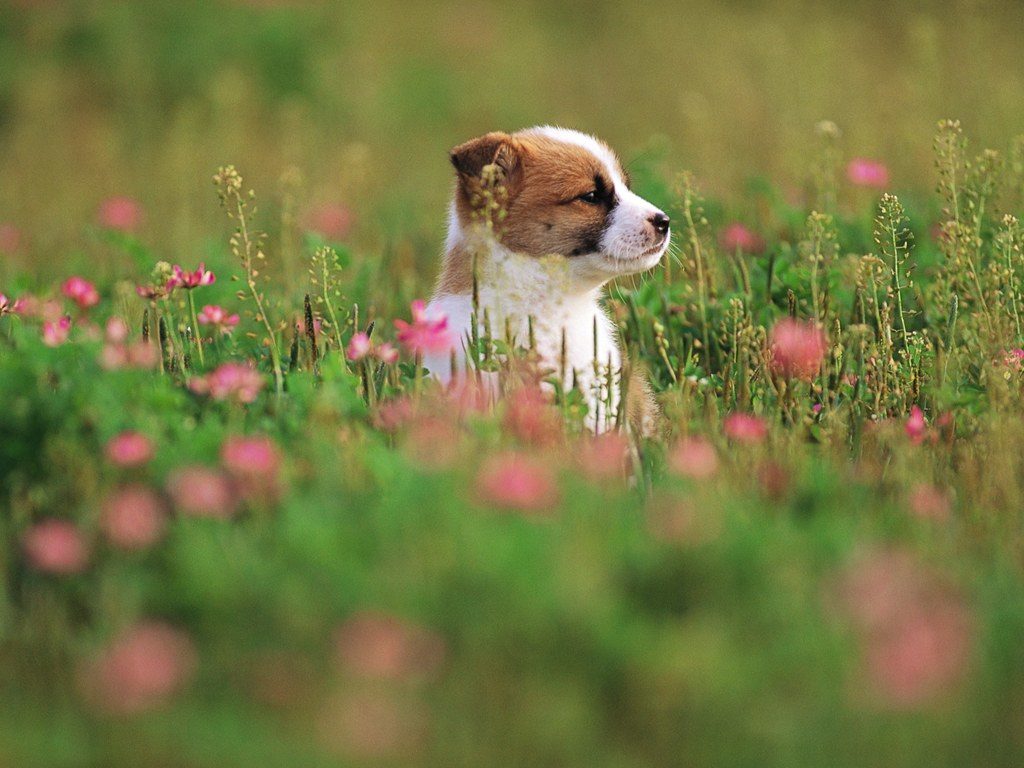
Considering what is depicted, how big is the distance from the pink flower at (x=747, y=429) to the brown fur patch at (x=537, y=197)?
1.16 meters

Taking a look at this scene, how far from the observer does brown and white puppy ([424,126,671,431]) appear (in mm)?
4195

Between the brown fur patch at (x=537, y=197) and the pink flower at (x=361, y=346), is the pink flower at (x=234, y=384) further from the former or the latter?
the brown fur patch at (x=537, y=197)

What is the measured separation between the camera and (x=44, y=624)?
7.76 ft

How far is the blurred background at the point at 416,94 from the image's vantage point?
21.7ft

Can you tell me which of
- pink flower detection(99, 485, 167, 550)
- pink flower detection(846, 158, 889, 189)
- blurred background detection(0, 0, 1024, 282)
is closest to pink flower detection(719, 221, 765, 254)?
pink flower detection(846, 158, 889, 189)

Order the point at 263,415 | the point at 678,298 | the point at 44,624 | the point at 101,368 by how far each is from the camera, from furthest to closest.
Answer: the point at 678,298 → the point at 263,415 → the point at 101,368 → the point at 44,624

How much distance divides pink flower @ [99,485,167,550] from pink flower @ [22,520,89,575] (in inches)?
2.5

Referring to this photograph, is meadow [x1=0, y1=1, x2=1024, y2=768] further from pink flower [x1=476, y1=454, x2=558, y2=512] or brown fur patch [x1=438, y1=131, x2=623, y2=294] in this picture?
brown fur patch [x1=438, y1=131, x2=623, y2=294]

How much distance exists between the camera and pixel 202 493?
7.92ft

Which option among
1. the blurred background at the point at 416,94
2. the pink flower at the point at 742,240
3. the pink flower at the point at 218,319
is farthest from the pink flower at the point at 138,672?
the pink flower at the point at 742,240

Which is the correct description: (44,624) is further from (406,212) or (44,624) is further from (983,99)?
(406,212)

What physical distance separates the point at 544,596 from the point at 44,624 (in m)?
0.95

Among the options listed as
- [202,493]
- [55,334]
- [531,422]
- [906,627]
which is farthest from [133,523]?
[906,627]

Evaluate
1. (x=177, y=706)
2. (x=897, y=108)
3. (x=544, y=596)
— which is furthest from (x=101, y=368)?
(x=897, y=108)
